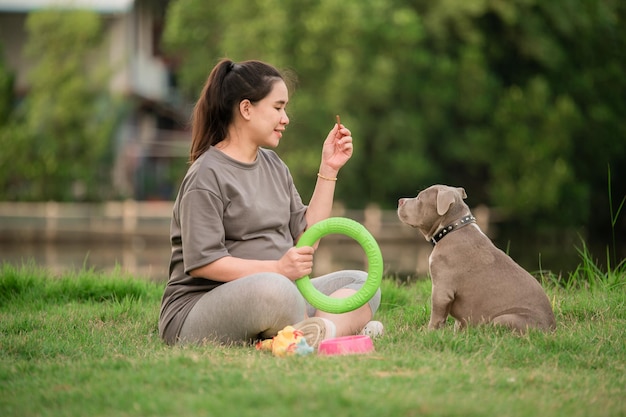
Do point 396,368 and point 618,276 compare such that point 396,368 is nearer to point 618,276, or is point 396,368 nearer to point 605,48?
point 618,276

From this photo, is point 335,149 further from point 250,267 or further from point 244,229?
point 250,267

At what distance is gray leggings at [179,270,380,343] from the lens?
15.2ft

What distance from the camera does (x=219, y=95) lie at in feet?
16.6

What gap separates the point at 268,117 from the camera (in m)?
5.01

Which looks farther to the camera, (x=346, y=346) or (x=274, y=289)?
(x=274, y=289)

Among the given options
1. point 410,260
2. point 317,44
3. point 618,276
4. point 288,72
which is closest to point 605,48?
point 317,44

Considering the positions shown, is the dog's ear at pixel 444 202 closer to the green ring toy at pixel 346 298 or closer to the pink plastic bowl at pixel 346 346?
the green ring toy at pixel 346 298

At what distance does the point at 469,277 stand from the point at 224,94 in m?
1.81

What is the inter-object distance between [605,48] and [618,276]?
23370 mm

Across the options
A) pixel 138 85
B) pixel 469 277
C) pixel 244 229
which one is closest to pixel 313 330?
pixel 244 229

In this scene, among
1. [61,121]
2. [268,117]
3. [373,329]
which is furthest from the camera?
[61,121]

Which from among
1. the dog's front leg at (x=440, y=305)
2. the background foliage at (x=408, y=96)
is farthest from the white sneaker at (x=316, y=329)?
the background foliage at (x=408, y=96)

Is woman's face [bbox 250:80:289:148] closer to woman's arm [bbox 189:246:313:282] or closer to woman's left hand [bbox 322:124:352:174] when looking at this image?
woman's left hand [bbox 322:124:352:174]

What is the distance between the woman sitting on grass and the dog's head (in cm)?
51
